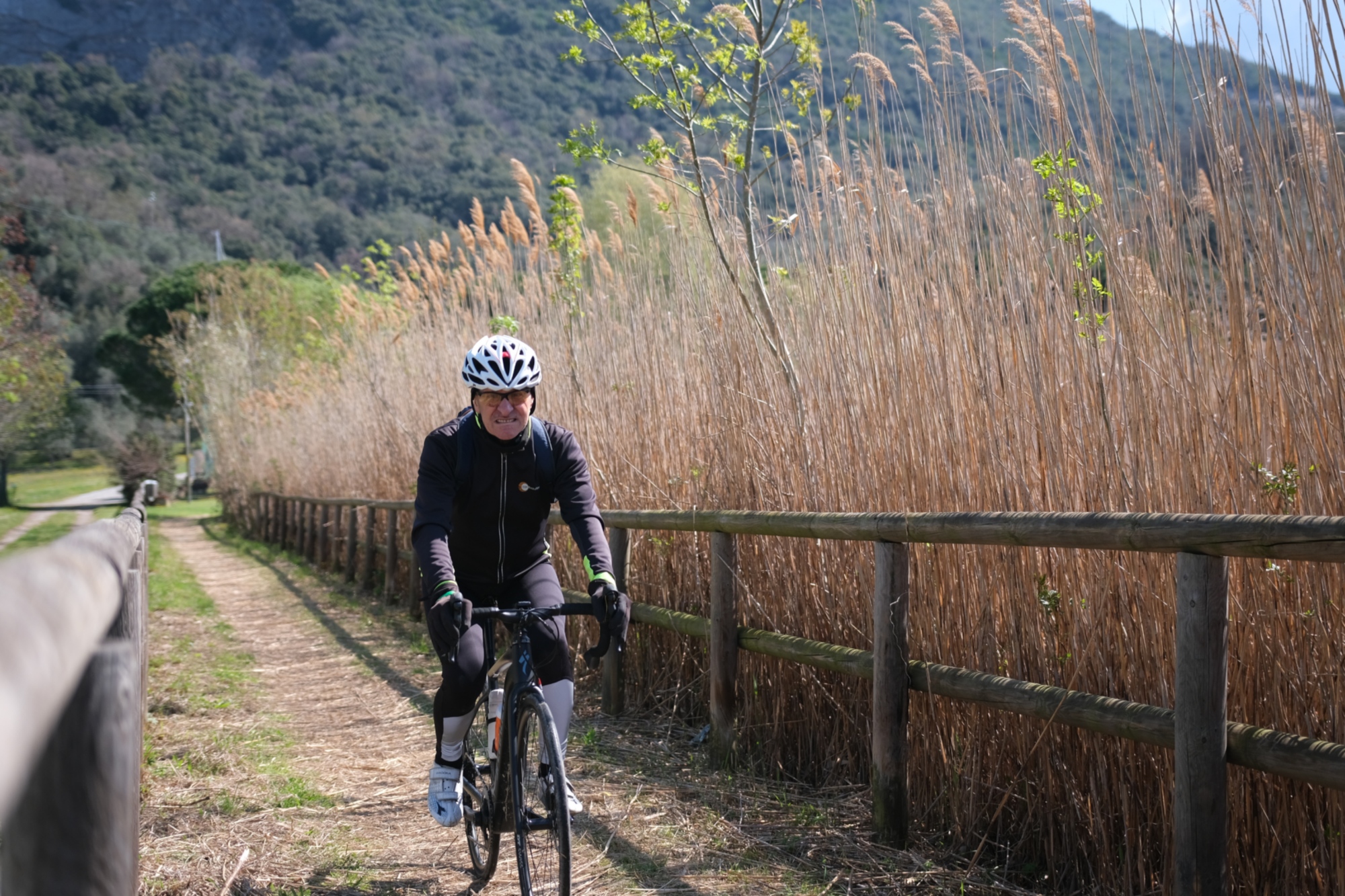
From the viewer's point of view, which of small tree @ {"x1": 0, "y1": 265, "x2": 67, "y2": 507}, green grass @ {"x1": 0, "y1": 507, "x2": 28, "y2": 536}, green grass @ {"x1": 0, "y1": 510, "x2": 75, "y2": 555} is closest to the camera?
small tree @ {"x1": 0, "y1": 265, "x2": 67, "y2": 507}

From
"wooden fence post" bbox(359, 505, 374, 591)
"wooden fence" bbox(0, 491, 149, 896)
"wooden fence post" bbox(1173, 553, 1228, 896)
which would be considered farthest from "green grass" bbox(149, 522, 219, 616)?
"wooden fence" bbox(0, 491, 149, 896)

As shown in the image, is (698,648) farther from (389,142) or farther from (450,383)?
(389,142)

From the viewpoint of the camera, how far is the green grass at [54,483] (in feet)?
159

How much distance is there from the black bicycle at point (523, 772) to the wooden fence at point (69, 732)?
93.2 inches

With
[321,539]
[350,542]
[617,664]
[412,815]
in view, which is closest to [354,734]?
[617,664]

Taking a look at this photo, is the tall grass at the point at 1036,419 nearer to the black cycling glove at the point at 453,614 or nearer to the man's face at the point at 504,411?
the man's face at the point at 504,411

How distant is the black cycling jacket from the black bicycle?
0.84 feet

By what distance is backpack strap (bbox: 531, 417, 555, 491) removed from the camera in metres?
4.19

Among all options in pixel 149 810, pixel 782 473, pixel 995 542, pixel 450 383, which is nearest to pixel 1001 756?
pixel 995 542

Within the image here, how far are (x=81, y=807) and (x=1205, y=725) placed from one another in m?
2.72

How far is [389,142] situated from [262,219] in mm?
14779

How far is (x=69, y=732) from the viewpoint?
1017 mm

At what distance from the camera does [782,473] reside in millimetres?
5555

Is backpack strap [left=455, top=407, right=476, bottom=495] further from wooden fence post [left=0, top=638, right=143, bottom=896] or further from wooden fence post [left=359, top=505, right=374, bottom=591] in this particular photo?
wooden fence post [left=359, top=505, right=374, bottom=591]
